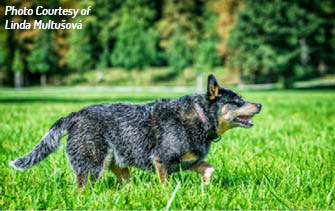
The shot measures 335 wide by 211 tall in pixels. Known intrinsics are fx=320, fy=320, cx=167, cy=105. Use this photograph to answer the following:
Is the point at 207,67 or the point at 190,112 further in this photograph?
the point at 207,67

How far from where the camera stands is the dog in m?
3.29

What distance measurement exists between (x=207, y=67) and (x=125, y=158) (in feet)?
119

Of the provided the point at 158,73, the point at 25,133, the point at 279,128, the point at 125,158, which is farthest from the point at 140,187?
the point at 158,73

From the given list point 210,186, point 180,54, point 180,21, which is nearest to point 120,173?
point 210,186

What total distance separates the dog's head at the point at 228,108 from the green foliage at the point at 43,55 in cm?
4963

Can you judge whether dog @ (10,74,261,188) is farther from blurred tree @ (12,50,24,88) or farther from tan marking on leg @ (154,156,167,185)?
blurred tree @ (12,50,24,88)

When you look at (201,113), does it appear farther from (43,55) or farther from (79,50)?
(43,55)

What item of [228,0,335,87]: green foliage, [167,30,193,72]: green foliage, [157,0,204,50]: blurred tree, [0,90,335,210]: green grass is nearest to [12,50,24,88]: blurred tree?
[167,30,193,72]: green foliage

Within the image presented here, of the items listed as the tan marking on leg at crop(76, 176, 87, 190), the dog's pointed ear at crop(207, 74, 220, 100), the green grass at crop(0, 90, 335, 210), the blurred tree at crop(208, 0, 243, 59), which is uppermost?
the blurred tree at crop(208, 0, 243, 59)

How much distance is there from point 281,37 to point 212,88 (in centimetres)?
3293

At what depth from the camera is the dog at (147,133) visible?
3295 mm

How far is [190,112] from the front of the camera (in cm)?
362

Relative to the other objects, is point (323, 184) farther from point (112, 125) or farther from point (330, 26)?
point (330, 26)

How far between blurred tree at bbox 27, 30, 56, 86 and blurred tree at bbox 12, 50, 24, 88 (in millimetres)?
1766
